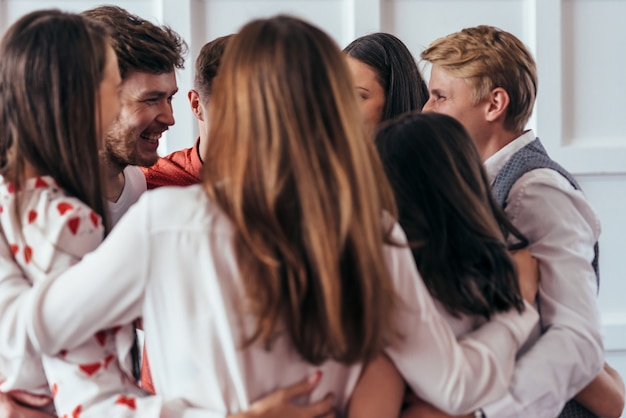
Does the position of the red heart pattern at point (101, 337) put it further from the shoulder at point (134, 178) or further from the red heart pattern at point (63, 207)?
the shoulder at point (134, 178)

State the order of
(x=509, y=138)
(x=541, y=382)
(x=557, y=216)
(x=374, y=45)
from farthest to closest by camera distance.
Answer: (x=374, y=45), (x=509, y=138), (x=557, y=216), (x=541, y=382)

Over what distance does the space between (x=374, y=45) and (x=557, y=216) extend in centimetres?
74

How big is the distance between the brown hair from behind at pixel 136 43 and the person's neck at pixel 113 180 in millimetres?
203

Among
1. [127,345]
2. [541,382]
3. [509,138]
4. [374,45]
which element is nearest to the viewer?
[127,345]

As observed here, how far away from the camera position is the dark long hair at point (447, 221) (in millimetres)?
1181

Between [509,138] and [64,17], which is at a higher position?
[64,17]

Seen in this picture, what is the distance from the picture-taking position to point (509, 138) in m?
1.65

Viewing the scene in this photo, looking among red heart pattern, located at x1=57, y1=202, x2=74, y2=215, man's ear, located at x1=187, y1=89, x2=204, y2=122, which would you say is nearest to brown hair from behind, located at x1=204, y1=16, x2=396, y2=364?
red heart pattern, located at x1=57, y1=202, x2=74, y2=215

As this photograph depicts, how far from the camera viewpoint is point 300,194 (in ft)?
3.22

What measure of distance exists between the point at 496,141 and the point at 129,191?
68 centimetres

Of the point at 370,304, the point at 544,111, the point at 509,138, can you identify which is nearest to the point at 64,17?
the point at 370,304

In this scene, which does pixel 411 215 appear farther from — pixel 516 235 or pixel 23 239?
pixel 23 239

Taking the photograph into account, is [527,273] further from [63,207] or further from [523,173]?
[63,207]

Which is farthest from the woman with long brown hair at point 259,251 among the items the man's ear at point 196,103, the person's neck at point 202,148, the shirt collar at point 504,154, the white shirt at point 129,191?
the man's ear at point 196,103
